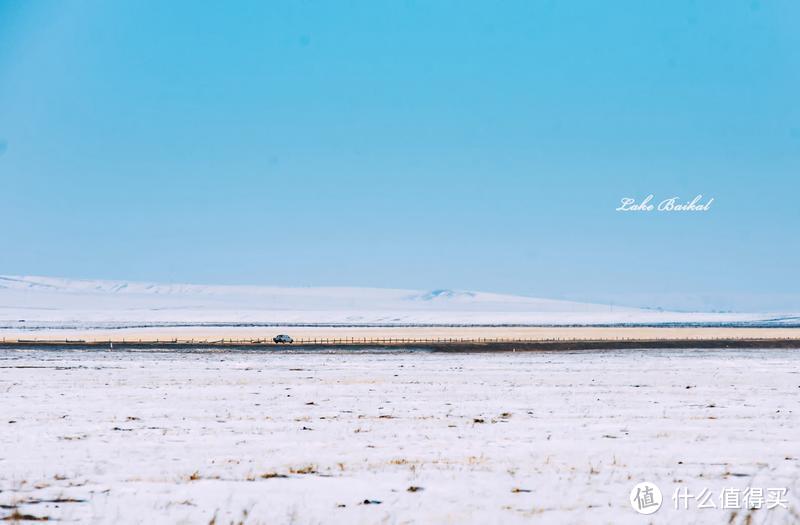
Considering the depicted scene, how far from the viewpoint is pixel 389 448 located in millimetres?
17047

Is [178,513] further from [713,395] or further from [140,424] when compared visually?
[713,395]

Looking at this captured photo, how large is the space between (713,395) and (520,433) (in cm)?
1153

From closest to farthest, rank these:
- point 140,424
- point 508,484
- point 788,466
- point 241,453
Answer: point 508,484 → point 788,466 → point 241,453 → point 140,424

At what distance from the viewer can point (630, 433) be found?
1916cm

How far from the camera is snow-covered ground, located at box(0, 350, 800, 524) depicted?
39.3 feet

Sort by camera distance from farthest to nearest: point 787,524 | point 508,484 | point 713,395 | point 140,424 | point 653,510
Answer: point 713,395, point 140,424, point 508,484, point 653,510, point 787,524

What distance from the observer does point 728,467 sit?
14828 millimetres

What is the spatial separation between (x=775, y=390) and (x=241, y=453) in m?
20.6

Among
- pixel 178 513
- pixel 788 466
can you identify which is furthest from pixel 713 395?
pixel 178 513

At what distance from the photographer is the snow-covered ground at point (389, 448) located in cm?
1198

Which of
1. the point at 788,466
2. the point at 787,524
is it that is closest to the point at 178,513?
the point at 787,524

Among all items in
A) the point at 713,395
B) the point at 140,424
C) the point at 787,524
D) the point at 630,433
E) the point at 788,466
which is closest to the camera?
the point at 787,524

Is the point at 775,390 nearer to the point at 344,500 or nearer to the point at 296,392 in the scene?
the point at 296,392

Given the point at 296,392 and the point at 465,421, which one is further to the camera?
the point at 296,392
